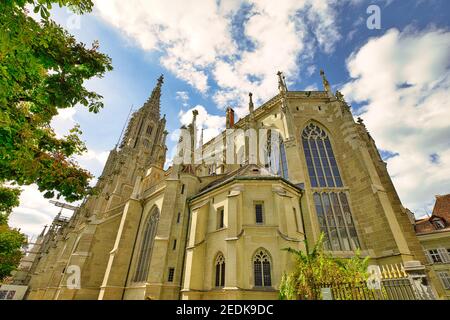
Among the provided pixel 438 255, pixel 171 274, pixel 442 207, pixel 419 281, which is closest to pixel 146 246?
pixel 171 274

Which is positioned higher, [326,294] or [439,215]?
[439,215]

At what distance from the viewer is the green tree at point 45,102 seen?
15.1 ft

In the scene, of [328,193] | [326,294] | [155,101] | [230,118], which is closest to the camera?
[326,294]

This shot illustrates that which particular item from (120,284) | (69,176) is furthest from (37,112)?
(120,284)

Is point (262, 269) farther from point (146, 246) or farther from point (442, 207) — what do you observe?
point (442, 207)

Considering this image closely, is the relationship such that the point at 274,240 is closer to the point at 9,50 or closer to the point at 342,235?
the point at 342,235

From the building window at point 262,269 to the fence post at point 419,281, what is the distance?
226 inches

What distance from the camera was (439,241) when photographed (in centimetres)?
1939

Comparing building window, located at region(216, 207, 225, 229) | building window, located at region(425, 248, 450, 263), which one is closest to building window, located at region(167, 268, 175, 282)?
building window, located at region(216, 207, 225, 229)

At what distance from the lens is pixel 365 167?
14938mm

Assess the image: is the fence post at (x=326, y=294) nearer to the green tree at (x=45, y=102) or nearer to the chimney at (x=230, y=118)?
the green tree at (x=45, y=102)

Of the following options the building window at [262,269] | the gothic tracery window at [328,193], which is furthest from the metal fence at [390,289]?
the gothic tracery window at [328,193]

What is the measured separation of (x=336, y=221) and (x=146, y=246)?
588 inches

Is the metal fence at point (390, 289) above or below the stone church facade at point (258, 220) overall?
below
